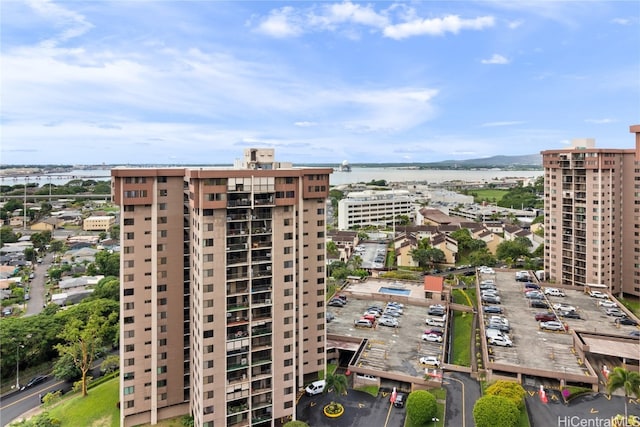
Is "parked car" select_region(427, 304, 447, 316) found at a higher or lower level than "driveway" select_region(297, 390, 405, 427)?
higher

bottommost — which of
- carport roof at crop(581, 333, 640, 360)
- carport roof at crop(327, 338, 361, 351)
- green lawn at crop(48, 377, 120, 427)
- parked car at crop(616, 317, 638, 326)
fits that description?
green lawn at crop(48, 377, 120, 427)

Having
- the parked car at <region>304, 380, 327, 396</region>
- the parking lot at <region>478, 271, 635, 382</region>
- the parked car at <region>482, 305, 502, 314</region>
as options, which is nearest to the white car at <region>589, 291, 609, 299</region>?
the parking lot at <region>478, 271, 635, 382</region>

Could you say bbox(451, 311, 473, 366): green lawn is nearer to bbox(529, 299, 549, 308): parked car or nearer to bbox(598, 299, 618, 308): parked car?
bbox(529, 299, 549, 308): parked car

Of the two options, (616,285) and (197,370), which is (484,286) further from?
(197,370)

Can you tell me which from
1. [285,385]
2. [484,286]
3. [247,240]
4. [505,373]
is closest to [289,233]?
[247,240]

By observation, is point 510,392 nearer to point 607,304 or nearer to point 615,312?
point 615,312

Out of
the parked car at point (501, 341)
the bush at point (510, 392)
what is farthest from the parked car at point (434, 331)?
the bush at point (510, 392)

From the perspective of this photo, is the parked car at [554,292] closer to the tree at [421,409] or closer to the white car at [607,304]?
the white car at [607,304]

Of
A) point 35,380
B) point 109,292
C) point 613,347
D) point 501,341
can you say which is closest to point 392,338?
point 501,341
